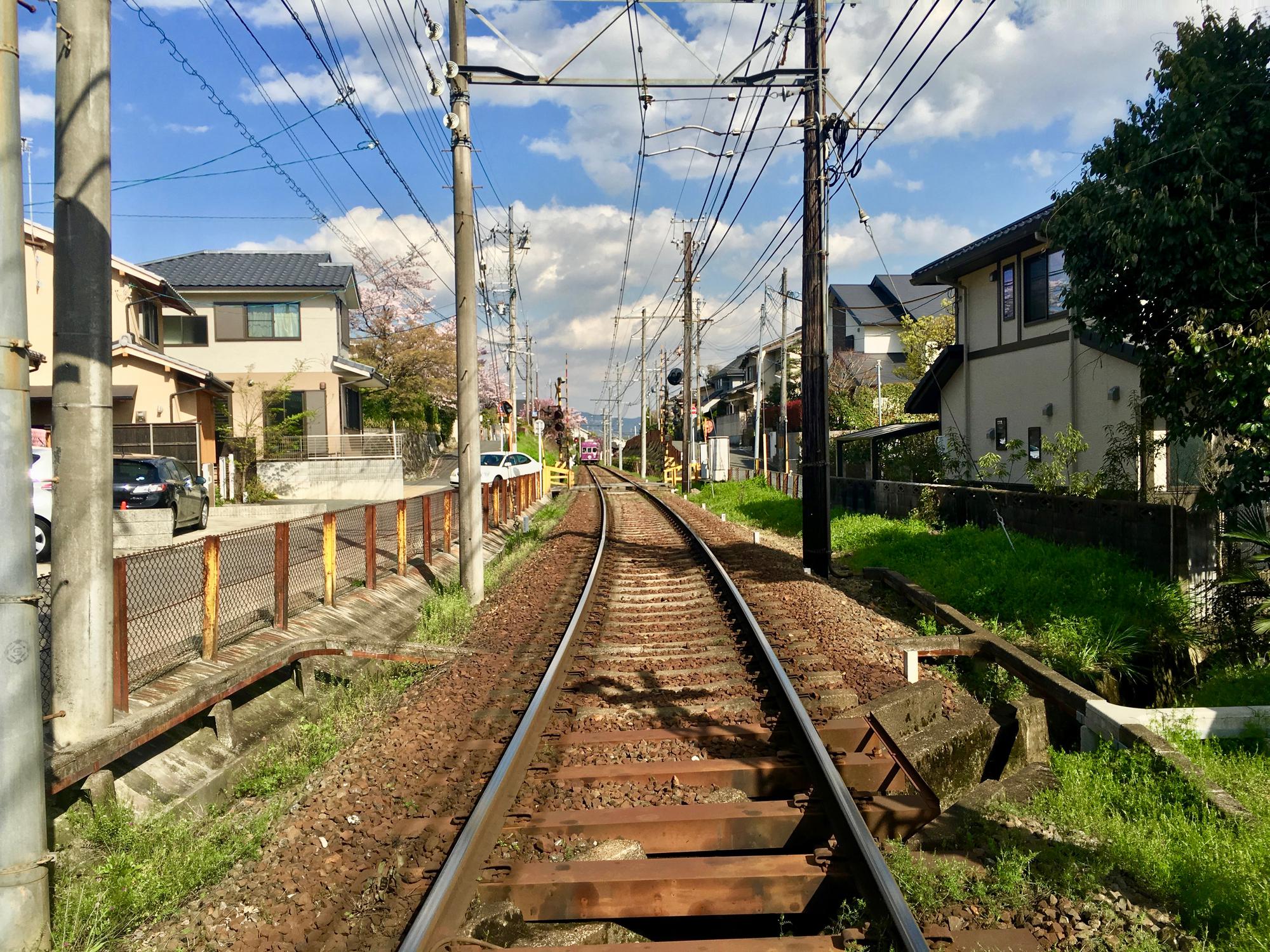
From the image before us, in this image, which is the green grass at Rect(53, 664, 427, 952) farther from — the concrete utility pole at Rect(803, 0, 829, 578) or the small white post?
the concrete utility pole at Rect(803, 0, 829, 578)

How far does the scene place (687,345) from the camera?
37625 mm

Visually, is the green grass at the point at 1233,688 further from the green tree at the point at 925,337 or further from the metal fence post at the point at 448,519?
the green tree at the point at 925,337

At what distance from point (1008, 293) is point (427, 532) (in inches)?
565

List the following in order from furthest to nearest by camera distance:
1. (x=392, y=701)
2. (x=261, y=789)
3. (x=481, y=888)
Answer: (x=392, y=701), (x=261, y=789), (x=481, y=888)

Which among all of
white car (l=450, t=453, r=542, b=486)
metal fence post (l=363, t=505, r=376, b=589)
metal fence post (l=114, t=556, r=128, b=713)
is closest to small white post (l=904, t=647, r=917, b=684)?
metal fence post (l=114, t=556, r=128, b=713)

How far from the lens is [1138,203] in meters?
9.18

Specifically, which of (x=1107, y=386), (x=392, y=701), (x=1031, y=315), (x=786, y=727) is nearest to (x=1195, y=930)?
(x=786, y=727)

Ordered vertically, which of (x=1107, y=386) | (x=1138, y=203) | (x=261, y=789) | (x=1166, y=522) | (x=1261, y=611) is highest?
(x=1138, y=203)

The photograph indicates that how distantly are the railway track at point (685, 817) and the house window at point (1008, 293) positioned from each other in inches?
605

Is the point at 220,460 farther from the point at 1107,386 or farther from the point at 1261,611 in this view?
the point at 1261,611

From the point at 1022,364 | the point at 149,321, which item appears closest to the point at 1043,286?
the point at 1022,364

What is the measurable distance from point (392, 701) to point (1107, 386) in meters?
15.0

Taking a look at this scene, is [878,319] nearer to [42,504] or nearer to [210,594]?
[42,504]

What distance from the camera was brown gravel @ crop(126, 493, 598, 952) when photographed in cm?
384
